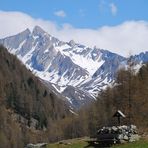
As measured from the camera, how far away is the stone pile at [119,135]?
65.2m

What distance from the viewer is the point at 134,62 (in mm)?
92438

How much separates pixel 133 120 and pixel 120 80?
487 inches

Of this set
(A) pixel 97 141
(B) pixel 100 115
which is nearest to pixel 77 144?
(A) pixel 97 141

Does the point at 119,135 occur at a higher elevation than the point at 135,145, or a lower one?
higher

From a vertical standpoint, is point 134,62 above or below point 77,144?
above

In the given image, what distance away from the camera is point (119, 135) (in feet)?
214

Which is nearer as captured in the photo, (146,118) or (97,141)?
(97,141)

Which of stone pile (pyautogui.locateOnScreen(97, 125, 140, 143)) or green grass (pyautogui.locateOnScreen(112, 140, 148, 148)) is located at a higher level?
stone pile (pyautogui.locateOnScreen(97, 125, 140, 143))

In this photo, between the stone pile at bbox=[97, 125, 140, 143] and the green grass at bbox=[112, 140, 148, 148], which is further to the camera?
the stone pile at bbox=[97, 125, 140, 143]

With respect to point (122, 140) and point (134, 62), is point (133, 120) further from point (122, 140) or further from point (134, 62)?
point (122, 140)

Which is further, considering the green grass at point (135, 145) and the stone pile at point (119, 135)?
the stone pile at point (119, 135)

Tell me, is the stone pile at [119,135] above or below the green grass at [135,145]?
above

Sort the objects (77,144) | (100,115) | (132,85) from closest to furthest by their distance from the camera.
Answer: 1. (77,144)
2. (132,85)
3. (100,115)

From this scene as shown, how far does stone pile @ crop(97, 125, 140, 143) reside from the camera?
65250 mm
